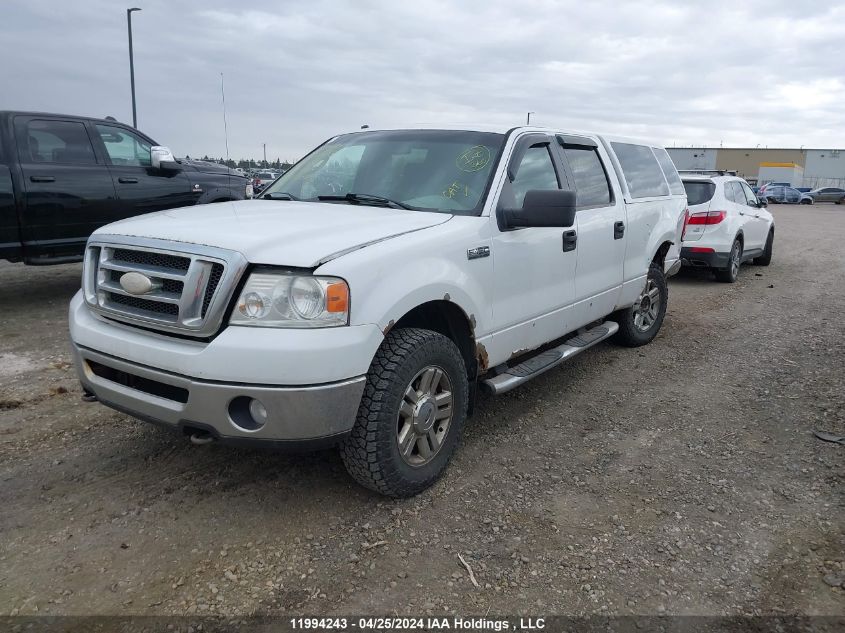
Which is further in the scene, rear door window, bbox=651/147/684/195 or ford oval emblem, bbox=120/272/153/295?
rear door window, bbox=651/147/684/195

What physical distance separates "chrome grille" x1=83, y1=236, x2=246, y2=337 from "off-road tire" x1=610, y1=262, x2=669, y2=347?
409cm

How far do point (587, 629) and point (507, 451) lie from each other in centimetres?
150

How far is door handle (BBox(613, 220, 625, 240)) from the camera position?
16.5 feet

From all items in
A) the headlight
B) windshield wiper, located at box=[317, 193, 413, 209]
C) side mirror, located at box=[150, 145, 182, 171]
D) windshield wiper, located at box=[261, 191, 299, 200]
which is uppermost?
Answer: side mirror, located at box=[150, 145, 182, 171]

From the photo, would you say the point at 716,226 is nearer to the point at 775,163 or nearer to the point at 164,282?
the point at 164,282

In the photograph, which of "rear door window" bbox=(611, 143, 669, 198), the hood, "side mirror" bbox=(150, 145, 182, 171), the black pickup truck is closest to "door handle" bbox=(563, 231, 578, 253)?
the hood

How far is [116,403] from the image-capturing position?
304cm

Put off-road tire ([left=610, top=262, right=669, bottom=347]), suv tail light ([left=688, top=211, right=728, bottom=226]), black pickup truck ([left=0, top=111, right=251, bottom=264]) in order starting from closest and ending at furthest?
off-road tire ([left=610, top=262, right=669, bottom=347]) < black pickup truck ([left=0, top=111, right=251, bottom=264]) < suv tail light ([left=688, top=211, right=728, bottom=226])

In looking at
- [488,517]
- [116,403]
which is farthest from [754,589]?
[116,403]

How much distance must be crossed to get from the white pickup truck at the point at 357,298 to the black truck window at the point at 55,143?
402 cm

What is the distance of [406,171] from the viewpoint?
13.0 ft

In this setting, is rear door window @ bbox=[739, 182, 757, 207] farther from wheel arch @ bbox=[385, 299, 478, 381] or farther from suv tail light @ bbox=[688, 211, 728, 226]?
wheel arch @ bbox=[385, 299, 478, 381]

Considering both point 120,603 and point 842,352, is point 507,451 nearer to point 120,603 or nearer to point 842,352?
point 120,603

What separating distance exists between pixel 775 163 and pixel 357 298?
79.2 metres
